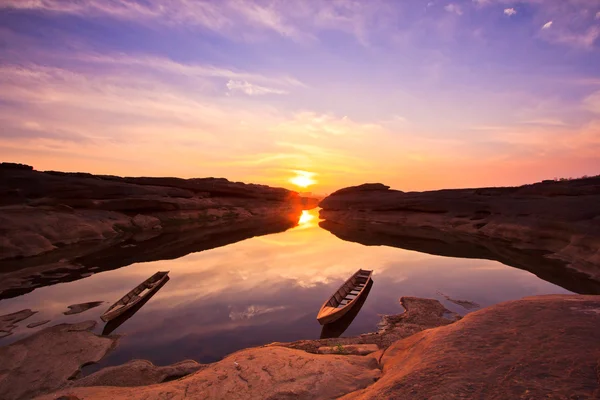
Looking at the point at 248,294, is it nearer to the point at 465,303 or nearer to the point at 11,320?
the point at 11,320

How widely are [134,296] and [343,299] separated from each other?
1036cm

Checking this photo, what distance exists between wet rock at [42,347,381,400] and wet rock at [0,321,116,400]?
4.92 ft

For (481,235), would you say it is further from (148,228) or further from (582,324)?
(148,228)

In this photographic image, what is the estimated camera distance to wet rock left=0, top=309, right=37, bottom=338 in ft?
36.1

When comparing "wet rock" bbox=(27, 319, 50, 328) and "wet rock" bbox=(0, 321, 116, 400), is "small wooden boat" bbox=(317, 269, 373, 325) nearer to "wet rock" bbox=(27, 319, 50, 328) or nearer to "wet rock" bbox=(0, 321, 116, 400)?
"wet rock" bbox=(0, 321, 116, 400)

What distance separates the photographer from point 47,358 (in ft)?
29.1

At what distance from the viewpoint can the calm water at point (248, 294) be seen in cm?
1096

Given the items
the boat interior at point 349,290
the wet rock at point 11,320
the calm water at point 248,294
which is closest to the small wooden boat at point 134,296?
the calm water at point 248,294

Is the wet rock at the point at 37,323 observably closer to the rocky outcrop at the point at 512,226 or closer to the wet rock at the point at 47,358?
the wet rock at the point at 47,358

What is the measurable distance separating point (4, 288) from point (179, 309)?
1025cm

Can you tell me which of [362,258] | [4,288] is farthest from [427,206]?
[4,288]

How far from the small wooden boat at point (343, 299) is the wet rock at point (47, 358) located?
7602 millimetres

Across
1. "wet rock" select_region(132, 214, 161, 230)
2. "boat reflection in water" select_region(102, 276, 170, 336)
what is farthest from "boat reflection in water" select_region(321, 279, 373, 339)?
"wet rock" select_region(132, 214, 161, 230)

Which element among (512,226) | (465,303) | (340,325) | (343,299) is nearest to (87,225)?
(343,299)
